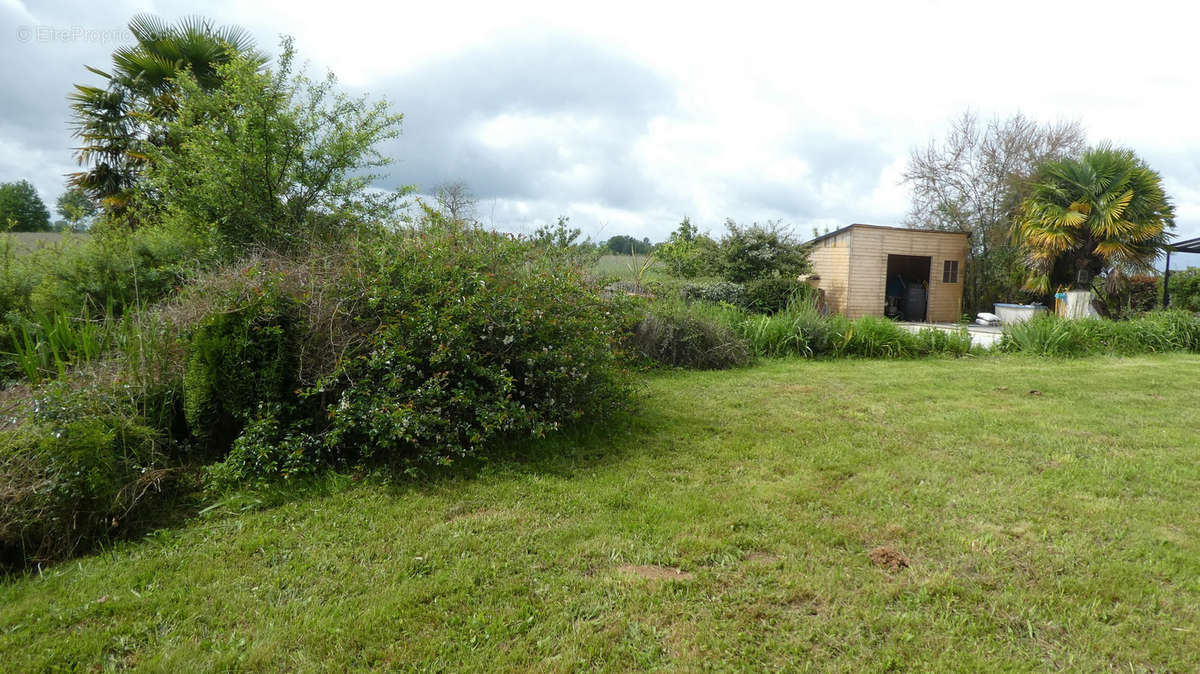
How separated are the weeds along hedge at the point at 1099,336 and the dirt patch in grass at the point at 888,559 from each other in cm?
939

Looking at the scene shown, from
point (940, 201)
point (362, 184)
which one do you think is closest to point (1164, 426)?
point (362, 184)

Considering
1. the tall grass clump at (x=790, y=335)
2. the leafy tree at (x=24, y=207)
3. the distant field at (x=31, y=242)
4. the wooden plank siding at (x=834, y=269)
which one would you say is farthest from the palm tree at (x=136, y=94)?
the leafy tree at (x=24, y=207)

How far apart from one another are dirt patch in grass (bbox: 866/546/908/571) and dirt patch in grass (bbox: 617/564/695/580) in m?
0.87

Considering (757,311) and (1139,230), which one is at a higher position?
(1139,230)

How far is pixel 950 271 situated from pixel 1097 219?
12.7ft

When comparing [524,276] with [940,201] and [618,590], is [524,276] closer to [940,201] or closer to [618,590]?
[618,590]

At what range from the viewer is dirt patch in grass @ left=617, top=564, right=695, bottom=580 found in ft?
8.51

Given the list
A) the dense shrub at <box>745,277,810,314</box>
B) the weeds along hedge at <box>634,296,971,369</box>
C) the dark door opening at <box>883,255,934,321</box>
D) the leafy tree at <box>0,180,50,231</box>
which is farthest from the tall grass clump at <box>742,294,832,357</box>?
the leafy tree at <box>0,180,50,231</box>

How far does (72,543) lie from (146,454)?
62 cm

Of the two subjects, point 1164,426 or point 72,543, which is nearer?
point 72,543

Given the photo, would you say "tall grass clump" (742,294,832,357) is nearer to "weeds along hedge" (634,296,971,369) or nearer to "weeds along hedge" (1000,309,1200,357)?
"weeds along hedge" (634,296,971,369)

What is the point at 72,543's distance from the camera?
2801 millimetres

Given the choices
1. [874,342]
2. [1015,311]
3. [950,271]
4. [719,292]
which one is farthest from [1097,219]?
[719,292]

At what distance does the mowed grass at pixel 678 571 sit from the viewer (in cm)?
210
